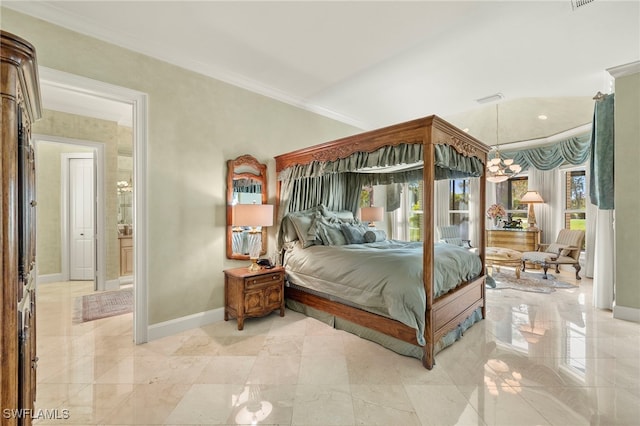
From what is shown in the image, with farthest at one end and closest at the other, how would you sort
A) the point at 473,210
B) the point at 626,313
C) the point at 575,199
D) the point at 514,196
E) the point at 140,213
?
the point at 514,196 < the point at 473,210 < the point at 575,199 < the point at 626,313 < the point at 140,213

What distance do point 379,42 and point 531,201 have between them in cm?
544

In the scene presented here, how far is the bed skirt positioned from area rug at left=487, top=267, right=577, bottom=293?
1754 mm

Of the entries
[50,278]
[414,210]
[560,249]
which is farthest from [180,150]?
[560,249]

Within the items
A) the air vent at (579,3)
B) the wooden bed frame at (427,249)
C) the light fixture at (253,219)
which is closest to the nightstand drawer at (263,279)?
the light fixture at (253,219)

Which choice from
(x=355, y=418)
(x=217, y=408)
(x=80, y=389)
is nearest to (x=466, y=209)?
(x=355, y=418)

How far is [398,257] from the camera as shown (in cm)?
276

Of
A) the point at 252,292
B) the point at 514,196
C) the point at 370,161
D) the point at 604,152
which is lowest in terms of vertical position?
the point at 252,292

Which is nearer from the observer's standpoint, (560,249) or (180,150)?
(180,150)

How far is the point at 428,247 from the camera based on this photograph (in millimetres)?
2443

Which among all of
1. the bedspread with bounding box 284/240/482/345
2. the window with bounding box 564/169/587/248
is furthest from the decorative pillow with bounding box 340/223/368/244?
the window with bounding box 564/169/587/248

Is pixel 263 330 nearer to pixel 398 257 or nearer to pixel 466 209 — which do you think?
pixel 398 257

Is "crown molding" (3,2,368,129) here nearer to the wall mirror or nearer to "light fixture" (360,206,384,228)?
the wall mirror

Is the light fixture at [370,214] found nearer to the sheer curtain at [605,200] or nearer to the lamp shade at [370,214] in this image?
the lamp shade at [370,214]

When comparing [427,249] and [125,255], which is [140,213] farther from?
[125,255]
